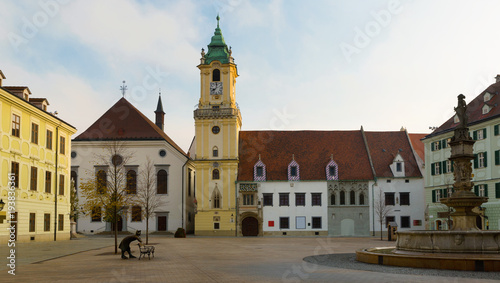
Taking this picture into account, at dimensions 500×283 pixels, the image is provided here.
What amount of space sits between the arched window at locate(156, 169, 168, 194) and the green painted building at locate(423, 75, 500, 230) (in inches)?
1166

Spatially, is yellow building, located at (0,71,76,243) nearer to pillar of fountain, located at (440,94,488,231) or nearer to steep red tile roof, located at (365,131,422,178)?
pillar of fountain, located at (440,94,488,231)

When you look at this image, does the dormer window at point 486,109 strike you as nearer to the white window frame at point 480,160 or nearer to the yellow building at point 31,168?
the white window frame at point 480,160

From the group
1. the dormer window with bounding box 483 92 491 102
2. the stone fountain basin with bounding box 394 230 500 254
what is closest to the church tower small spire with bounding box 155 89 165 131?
the dormer window with bounding box 483 92 491 102

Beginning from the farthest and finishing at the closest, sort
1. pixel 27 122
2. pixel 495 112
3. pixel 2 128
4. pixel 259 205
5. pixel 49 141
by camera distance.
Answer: pixel 259 205
pixel 495 112
pixel 49 141
pixel 27 122
pixel 2 128

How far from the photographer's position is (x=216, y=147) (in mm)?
63750

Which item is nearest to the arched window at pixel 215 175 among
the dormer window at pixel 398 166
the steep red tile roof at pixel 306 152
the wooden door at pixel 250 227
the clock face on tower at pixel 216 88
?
the steep red tile roof at pixel 306 152

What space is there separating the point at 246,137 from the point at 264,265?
47.8m

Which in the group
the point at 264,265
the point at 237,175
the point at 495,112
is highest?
the point at 495,112

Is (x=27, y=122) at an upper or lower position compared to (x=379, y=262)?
upper

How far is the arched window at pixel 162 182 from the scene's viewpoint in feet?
208

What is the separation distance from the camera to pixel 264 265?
21.2 meters

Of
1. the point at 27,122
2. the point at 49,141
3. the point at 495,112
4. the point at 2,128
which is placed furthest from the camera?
the point at 495,112

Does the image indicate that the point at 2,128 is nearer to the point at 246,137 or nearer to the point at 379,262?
the point at 379,262

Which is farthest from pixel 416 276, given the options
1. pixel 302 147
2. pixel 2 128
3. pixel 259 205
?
pixel 302 147
